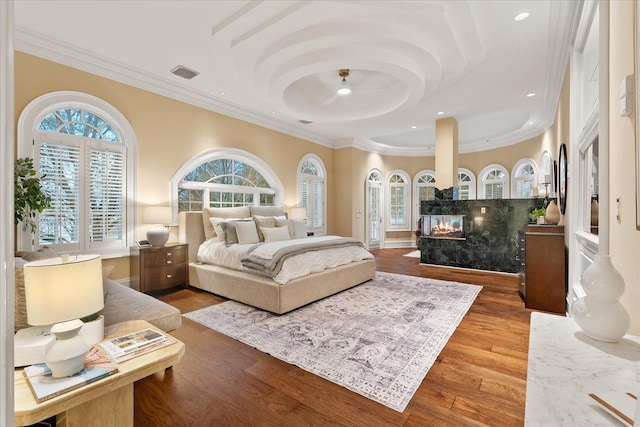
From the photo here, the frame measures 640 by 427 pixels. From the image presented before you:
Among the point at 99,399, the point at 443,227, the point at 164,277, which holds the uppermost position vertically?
the point at 443,227

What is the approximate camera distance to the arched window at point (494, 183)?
26.9ft

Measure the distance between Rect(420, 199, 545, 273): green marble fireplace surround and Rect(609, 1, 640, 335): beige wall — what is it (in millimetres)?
4294

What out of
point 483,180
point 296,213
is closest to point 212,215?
point 296,213

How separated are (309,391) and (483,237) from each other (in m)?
4.97

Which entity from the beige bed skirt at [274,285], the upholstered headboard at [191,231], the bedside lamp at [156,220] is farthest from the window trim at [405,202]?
the bedside lamp at [156,220]

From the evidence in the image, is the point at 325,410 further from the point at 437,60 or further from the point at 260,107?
the point at 260,107

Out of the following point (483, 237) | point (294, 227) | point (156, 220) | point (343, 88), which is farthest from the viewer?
point (483, 237)

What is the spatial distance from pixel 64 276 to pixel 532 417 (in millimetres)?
1537

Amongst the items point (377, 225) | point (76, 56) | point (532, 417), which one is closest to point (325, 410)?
point (532, 417)

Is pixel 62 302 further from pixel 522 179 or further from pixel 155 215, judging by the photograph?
pixel 522 179

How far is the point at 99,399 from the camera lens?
1.25 metres

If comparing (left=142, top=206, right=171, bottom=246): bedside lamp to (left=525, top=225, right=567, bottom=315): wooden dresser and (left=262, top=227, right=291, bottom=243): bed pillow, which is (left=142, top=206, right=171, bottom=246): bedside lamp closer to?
(left=262, top=227, right=291, bottom=243): bed pillow

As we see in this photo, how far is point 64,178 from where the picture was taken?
11.7ft

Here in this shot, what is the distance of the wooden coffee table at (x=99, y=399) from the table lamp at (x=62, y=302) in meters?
0.12
